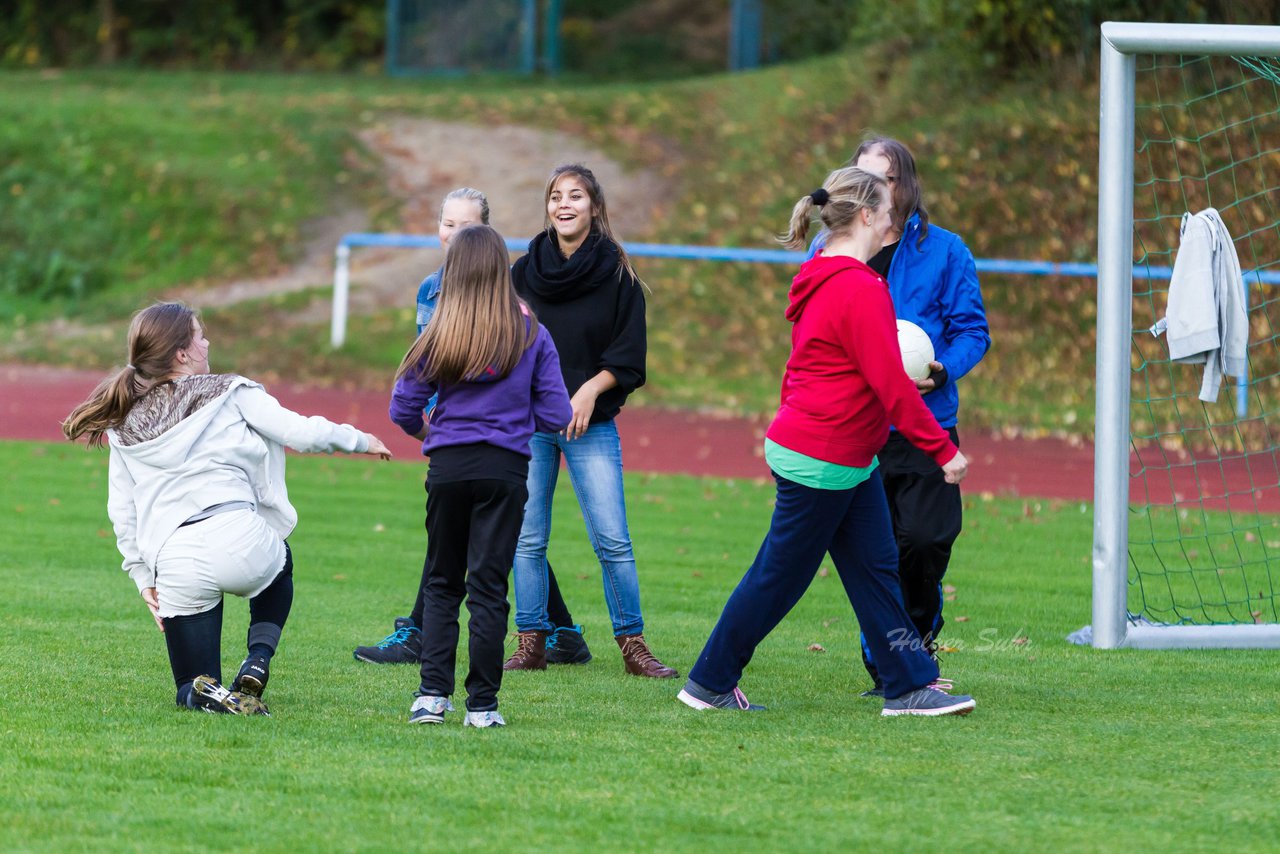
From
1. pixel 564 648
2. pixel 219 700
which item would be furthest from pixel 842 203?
pixel 219 700

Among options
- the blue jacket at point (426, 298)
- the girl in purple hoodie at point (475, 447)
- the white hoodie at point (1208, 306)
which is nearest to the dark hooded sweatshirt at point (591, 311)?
the blue jacket at point (426, 298)

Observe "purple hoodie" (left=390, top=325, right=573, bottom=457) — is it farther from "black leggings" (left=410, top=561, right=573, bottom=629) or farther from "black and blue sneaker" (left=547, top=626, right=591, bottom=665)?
"black and blue sneaker" (left=547, top=626, right=591, bottom=665)

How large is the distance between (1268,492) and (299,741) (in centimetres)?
914

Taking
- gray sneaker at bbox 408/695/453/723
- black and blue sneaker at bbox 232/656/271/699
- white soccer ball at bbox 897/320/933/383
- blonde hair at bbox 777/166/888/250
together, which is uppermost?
blonde hair at bbox 777/166/888/250

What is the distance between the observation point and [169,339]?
17.7ft

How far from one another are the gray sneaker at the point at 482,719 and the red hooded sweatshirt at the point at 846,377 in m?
1.28

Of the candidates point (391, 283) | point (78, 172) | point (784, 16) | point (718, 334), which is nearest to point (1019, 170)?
point (718, 334)

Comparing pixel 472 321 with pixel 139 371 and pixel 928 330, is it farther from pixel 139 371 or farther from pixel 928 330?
pixel 928 330

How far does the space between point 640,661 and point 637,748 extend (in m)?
1.35

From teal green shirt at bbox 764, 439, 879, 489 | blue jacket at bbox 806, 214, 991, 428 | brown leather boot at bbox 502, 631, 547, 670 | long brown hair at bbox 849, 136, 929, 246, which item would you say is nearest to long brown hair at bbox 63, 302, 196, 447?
brown leather boot at bbox 502, 631, 547, 670

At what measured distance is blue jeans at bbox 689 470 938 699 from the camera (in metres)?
5.52

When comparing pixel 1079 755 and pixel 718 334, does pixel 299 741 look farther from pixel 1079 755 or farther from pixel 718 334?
pixel 718 334

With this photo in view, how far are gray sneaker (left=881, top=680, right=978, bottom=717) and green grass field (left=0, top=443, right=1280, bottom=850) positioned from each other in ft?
0.18

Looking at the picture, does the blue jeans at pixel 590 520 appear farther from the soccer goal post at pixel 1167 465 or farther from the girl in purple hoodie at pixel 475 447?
the soccer goal post at pixel 1167 465
